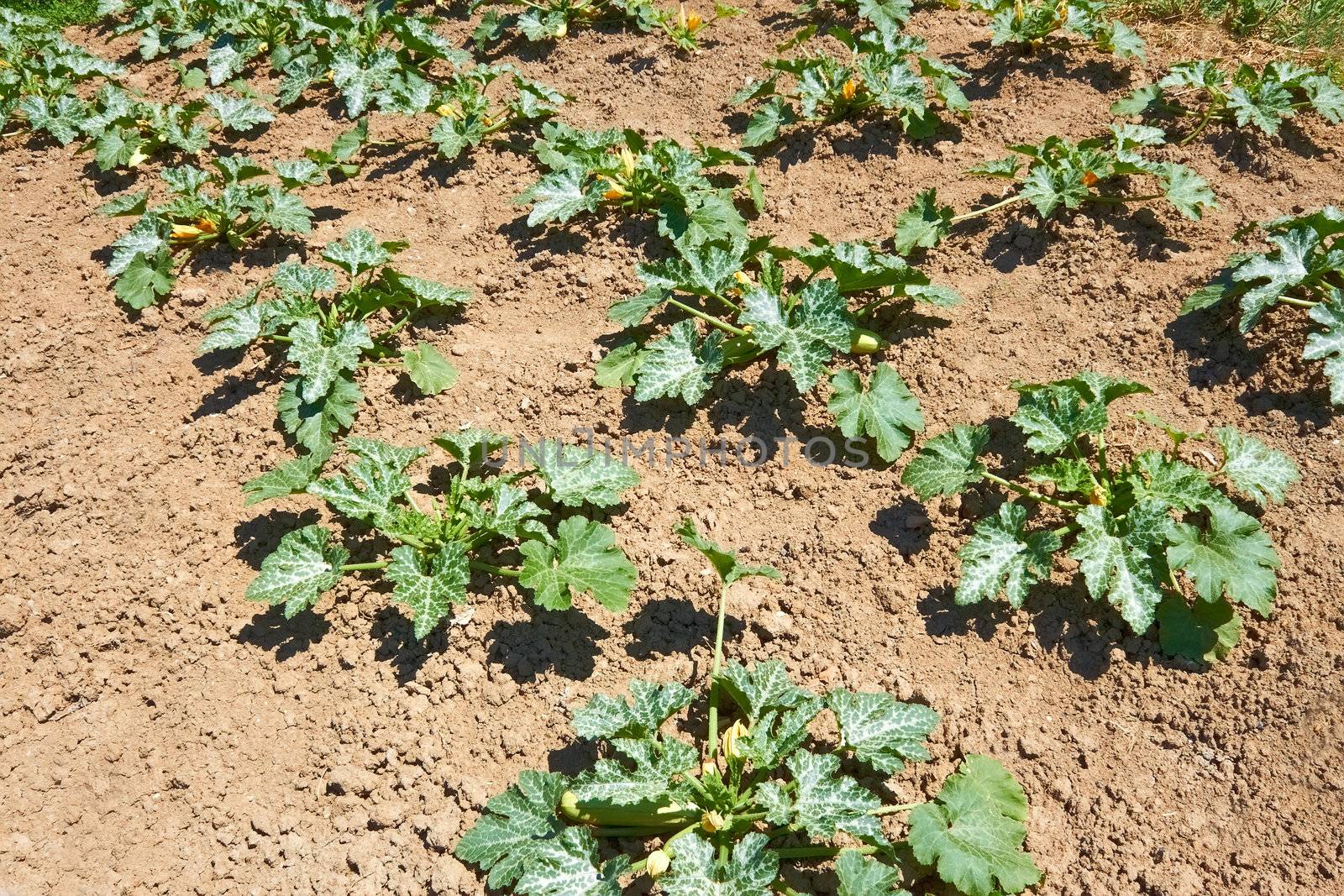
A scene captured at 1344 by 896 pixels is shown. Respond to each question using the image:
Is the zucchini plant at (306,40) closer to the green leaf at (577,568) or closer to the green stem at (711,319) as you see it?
the green stem at (711,319)

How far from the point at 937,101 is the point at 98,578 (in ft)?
13.6

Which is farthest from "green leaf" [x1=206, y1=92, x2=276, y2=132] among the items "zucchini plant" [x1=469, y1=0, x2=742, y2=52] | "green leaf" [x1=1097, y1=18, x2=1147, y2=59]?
"green leaf" [x1=1097, y1=18, x2=1147, y2=59]

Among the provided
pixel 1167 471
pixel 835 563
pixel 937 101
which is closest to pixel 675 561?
pixel 835 563

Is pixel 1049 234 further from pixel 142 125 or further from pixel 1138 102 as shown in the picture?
pixel 142 125

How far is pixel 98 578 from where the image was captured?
3332 millimetres

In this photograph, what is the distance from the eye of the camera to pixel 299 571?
3.09 m

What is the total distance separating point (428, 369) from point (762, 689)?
72.8 inches

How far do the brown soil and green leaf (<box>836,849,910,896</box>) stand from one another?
380 millimetres

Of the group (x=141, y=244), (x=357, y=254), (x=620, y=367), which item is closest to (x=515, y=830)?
(x=620, y=367)

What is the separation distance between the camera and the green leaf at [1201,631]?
2.82m

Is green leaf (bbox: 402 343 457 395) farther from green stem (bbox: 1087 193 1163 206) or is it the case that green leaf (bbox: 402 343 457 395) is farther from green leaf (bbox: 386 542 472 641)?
green stem (bbox: 1087 193 1163 206)

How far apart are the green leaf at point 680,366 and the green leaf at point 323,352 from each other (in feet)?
3.56

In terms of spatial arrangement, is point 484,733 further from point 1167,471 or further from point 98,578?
point 1167,471

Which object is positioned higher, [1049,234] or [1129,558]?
[1049,234]
